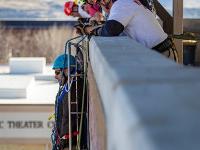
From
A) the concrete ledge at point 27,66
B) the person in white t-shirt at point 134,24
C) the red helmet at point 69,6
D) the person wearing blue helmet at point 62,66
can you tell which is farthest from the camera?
the concrete ledge at point 27,66

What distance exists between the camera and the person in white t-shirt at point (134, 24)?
4.80 meters

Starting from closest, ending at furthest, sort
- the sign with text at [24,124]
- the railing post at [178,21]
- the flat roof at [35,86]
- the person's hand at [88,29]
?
the person's hand at [88,29] < the railing post at [178,21] < the sign with text at [24,124] < the flat roof at [35,86]

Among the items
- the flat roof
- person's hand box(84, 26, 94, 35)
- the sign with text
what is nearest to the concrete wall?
person's hand box(84, 26, 94, 35)

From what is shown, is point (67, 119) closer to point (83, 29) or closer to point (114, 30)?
point (83, 29)

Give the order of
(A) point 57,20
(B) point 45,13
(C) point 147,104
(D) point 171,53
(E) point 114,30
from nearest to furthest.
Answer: (C) point 147,104, (E) point 114,30, (D) point 171,53, (A) point 57,20, (B) point 45,13

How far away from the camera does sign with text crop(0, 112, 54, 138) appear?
51.1ft

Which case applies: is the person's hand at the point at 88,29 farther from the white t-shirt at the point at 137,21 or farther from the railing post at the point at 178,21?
the railing post at the point at 178,21

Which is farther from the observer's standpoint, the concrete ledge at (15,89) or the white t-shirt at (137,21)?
the concrete ledge at (15,89)

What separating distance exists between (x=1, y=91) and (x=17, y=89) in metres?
0.43

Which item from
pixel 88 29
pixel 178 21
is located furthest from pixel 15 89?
pixel 88 29

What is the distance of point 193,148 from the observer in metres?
1.06

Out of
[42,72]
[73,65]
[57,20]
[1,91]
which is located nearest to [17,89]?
[1,91]

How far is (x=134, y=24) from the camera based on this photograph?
16.4 feet

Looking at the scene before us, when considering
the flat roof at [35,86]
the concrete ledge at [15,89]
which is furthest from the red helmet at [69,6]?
the concrete ledge at [15,89]
